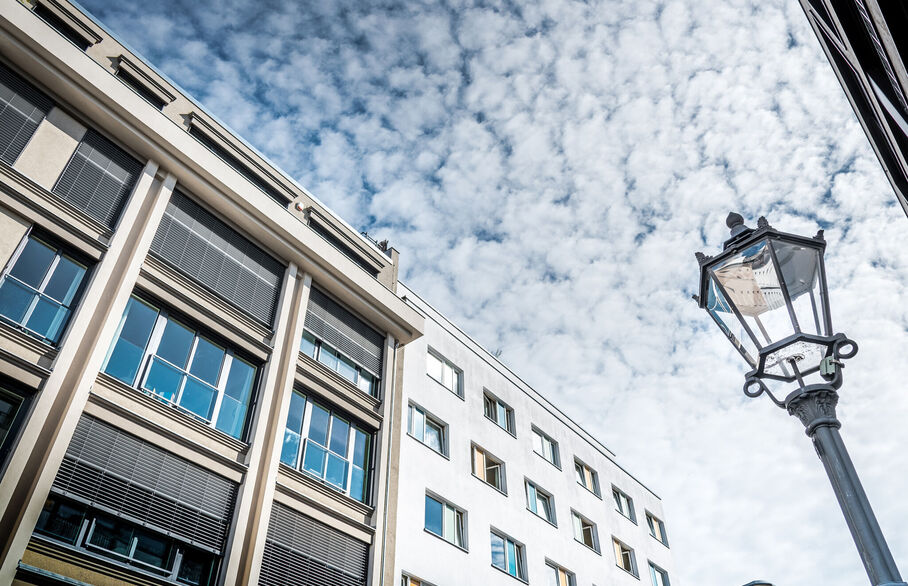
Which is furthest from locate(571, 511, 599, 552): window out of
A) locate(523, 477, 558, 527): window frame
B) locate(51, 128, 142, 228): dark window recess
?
locate(51, 128, 142, 228): dark window recess

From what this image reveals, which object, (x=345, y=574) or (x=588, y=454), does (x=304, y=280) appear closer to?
(x=345, y=574)

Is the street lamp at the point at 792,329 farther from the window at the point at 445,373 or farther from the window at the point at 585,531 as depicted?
the window at the point at 585,531

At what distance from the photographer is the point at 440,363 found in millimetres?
24328

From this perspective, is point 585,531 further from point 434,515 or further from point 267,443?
point 267,443

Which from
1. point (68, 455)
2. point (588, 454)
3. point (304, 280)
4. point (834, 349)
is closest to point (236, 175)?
point (304, 280)

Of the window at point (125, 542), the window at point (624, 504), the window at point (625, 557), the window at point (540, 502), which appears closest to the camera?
the window at point (125, 542)

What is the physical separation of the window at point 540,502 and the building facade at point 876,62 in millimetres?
17601

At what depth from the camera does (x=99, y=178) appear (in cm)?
1554

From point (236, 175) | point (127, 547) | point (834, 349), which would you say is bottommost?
point (834, 349)

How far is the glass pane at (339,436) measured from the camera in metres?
18.0

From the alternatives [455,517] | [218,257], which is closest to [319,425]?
[218,257]

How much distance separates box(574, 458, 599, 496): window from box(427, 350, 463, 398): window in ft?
25.3

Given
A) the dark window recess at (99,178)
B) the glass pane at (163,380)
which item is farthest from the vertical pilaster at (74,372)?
the glass pane at (163,380)

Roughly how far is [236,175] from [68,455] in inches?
344
